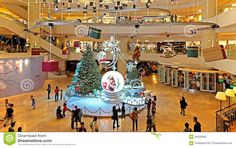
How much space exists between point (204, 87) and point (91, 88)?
27.3 feet

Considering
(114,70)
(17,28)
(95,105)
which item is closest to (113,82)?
(114,70)

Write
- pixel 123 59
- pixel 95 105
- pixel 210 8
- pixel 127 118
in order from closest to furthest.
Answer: pixel 127 118 → pixel 95 105 → pixel 210 8 → pixel 123 59

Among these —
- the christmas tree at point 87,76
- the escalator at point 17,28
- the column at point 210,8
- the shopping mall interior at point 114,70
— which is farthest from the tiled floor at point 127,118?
the column at point 210,8

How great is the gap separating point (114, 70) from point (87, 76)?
160 inches

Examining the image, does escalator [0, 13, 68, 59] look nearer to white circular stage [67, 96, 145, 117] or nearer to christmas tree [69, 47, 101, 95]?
christmas tree [69, 47, 101, 95]

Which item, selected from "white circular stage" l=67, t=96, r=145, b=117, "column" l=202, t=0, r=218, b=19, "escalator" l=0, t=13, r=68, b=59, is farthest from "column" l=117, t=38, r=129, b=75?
"column" l=202, t=0, r=218, b=19

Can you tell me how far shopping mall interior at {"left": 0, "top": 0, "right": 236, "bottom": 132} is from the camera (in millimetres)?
7875

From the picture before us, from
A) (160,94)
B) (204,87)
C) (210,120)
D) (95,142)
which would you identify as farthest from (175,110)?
(95,142)

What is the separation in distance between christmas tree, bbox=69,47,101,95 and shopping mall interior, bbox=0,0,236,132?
0.05 metres

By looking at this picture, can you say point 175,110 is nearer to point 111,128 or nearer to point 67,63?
point 111,128

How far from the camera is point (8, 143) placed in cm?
308

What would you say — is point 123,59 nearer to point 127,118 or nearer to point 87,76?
point 87,76

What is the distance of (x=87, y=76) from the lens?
42.9ft

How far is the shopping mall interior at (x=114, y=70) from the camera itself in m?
7.88
